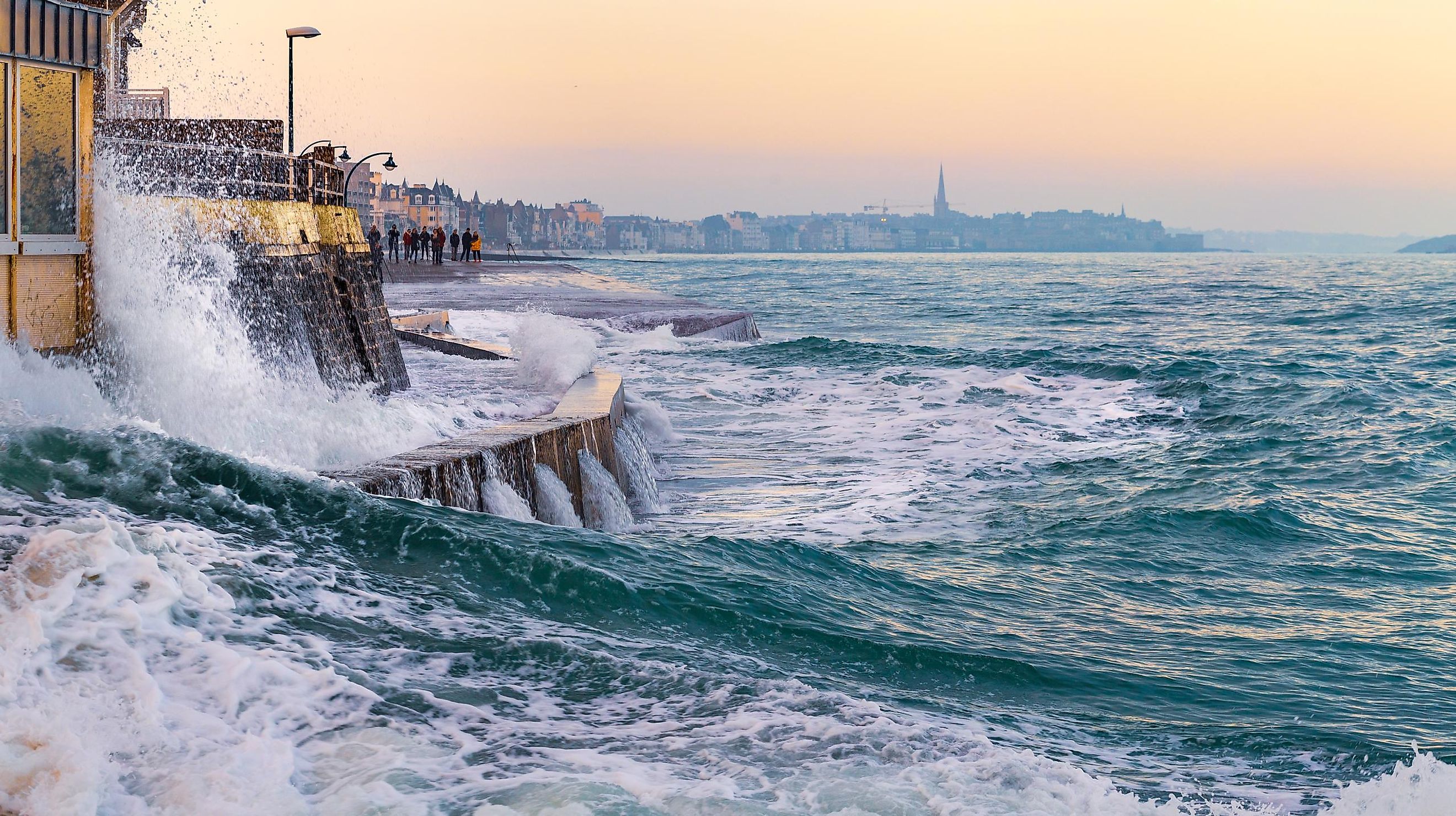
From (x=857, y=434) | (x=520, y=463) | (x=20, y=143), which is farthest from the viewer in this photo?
(x=857, y=434)

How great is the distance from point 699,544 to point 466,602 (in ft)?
8.23

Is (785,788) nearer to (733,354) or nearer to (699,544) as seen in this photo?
(699,544)

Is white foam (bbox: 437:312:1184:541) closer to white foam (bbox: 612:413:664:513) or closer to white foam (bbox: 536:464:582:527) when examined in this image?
white foam (bbox: 612:413:664:513)

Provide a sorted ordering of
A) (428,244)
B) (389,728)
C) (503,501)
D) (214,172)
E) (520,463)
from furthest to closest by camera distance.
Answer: (428,244)
(214,172)
(520,463)
(503,501)
(389,728)

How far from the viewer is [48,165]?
767cm

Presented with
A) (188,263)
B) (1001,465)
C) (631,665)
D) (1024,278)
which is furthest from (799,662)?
(1024,278)

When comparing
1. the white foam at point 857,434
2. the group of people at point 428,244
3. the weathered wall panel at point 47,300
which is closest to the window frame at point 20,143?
the weathered wall panel at point 47,300

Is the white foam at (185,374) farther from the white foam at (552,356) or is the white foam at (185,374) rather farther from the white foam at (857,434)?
the white foam at (552,356)

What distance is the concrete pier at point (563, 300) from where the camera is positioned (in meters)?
27.0

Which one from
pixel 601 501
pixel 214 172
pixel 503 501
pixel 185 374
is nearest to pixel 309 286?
pixel 214 172

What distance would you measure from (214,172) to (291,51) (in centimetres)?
1944

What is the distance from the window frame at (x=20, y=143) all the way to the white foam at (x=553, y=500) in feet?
11.0

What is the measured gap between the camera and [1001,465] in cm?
1278

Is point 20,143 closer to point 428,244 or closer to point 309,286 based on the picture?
point 309,286
